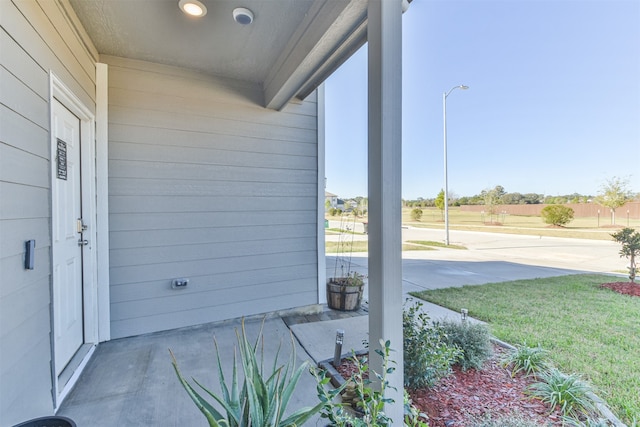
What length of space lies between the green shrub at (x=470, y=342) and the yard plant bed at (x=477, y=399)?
63 mm

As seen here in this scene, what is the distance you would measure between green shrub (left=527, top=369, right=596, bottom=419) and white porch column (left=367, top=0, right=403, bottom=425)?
1.05 metres

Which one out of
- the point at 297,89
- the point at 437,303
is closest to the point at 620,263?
the point at 437,303

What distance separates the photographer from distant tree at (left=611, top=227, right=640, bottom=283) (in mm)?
4051

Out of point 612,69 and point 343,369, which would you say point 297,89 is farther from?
point 612,69

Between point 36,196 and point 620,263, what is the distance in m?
8.86

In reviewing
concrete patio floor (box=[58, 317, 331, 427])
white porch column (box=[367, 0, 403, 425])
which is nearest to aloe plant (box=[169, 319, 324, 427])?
white porch column (box=[367, 0, 403, 425])

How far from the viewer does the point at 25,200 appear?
1.33 meters

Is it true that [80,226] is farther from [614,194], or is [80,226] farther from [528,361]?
[614,194]

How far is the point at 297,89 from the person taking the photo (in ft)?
9.00

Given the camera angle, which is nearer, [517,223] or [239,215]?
[239,215]

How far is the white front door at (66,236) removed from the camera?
185cm

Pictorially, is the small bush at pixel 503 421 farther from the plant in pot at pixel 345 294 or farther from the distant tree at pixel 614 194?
the distant tree at pixel 614 194

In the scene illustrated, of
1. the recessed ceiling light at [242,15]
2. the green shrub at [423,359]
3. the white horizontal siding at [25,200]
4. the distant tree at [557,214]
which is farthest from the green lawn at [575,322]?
the recessed ceiling light at [242,15]

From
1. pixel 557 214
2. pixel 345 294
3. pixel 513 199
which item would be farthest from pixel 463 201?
pixel 345 294
